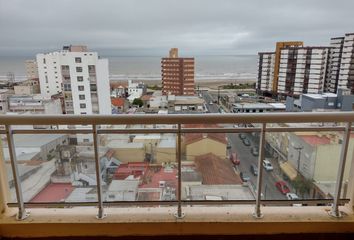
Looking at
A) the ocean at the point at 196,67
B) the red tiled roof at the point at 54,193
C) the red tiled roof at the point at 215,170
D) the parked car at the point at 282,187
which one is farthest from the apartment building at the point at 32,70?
the parked car at the point at 282,187

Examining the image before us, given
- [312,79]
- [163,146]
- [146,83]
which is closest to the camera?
[163,146]

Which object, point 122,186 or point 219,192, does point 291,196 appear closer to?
point 219,192

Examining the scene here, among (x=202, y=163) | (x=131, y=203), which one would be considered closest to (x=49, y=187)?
(x=131, y=203)

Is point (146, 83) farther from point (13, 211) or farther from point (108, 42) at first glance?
point (13, 211)

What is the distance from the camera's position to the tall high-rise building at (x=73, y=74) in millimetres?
2320

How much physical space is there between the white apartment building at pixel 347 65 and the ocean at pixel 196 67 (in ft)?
3.18

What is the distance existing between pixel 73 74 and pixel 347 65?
9.67 feet

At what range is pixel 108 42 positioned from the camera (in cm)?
291

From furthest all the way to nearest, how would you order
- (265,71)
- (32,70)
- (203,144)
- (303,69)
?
(265,71), (303,69), (32,70), (203,144)

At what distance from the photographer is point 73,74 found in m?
2.41

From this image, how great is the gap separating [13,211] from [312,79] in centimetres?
313

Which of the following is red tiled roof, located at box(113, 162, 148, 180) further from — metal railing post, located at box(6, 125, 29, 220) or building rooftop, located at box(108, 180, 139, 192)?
metal railing post, located at box(6, 125, 29, 220)

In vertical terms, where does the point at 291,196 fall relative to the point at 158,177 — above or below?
below

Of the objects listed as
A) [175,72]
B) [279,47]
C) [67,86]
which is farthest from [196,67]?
[67,86]
